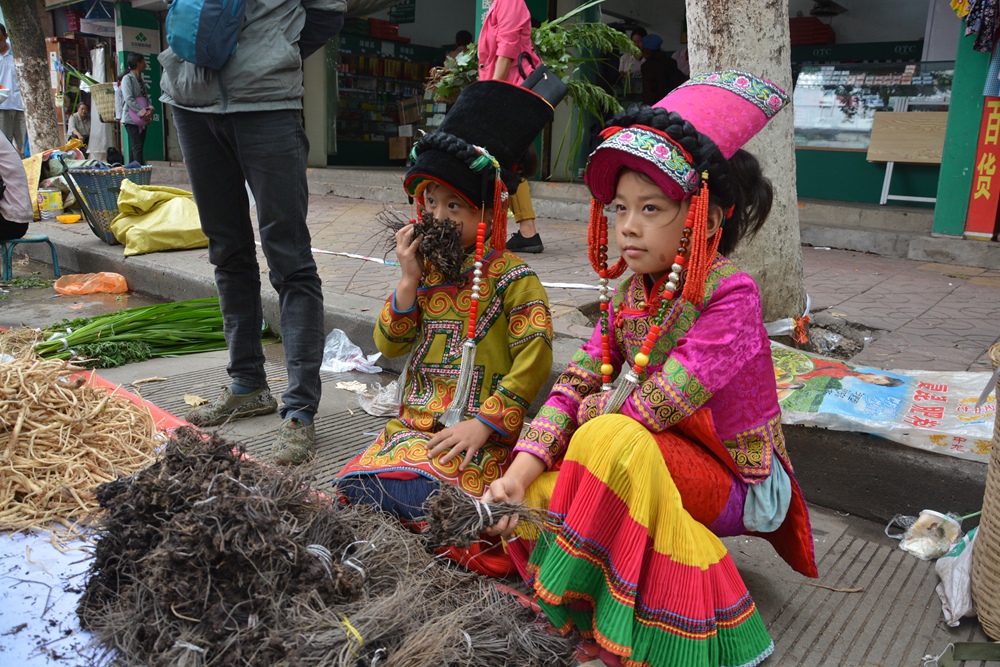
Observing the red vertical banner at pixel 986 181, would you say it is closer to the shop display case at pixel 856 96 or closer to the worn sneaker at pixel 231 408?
the shop display case at pixel 856 96

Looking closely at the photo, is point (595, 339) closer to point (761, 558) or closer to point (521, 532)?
point (521, 532)

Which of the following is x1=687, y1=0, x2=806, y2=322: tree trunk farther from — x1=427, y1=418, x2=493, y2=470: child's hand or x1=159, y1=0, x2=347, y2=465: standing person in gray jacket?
x1=427, y1=418, x2=493, y2=470: child's hand

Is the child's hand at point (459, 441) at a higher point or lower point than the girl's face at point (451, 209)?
lower

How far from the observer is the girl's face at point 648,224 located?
187 centimetres

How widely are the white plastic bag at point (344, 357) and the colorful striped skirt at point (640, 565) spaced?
2.38 m

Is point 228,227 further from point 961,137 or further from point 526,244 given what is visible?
point 961,137

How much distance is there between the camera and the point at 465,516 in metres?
1.82

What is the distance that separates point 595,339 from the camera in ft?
7.13

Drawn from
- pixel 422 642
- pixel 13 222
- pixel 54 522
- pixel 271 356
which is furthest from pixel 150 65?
pixel 422 642

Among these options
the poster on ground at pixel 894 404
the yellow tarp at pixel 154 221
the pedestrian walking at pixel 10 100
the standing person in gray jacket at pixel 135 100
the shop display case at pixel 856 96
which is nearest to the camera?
the poster on ground at pixel 894 404

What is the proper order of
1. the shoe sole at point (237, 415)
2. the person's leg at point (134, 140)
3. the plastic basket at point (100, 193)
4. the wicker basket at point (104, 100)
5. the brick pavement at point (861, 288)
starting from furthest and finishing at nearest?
the person's leg at point (134, 140) → the wicker basket at point (104, 100) → the plastic basket at point (100, 193) → the brick pavement at point (861, 288) → the shoe sole at point (237, 415)

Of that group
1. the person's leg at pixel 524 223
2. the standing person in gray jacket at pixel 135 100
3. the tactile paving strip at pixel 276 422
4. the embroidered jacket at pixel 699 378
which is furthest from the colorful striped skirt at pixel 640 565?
the standing person in gray jacket at pixel 135 100

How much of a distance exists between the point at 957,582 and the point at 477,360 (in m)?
1.39

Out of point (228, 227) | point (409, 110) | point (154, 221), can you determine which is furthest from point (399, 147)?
point (228, 227)
